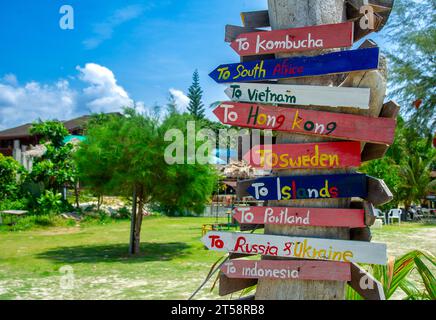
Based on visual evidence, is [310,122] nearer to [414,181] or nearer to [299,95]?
[299,95]

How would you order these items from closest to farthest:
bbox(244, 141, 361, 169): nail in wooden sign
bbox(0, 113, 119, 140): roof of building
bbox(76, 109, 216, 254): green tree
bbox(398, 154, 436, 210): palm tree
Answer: bbox(244, 141, 361, 169): nail in wooden sign < bbox(76, 109, 216, 254): green tree < bbox(398, 154, 436, 210): palm tree < bbox(0, 113, 119, 140): roof of building

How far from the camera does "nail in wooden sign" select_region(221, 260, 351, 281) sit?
8.51 ft

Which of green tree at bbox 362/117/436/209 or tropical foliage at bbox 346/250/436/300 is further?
green tree at bbox 362/117/436/209

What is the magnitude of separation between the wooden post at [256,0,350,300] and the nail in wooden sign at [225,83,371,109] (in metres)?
0.09

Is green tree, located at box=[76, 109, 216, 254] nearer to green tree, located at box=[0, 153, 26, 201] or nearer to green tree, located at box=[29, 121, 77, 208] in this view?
green tree, located at box=[29, 121, 77, 208]

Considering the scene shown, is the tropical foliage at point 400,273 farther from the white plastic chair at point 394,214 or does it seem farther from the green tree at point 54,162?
the white plastic chair at point 394,214

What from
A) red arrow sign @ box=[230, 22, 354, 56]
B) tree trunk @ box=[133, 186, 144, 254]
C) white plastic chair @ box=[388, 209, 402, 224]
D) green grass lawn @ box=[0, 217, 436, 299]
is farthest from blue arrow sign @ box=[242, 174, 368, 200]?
white plastic chair @ box=[388, 209, 402, 224]

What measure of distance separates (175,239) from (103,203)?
12.8 m

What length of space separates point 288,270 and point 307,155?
0.67 m

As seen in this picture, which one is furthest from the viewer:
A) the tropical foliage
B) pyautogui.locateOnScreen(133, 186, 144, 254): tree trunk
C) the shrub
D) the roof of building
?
the roof of building

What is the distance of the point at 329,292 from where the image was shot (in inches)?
105

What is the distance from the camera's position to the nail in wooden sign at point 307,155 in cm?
265

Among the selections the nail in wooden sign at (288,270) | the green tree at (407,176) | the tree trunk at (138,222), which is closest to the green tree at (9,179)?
the tree trunk at (138,222)
